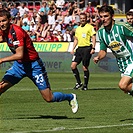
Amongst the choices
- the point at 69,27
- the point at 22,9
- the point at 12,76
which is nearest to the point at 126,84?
the point at 12,76

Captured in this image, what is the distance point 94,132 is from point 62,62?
1914 centimetres

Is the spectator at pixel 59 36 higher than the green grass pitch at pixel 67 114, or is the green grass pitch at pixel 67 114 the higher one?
the green grass pitch at pixel 67 114

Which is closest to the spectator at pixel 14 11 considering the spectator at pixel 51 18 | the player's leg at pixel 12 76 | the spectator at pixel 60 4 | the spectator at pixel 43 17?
the spectator at pixel 43 17

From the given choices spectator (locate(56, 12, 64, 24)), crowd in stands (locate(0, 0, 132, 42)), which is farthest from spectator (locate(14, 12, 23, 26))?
spectator (locate(56, 12, 64, 24))

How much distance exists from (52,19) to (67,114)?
21973 mm

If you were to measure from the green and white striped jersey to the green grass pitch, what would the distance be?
3.81 ft

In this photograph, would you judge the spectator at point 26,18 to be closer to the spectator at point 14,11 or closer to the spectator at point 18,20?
the spectator at point 18,20

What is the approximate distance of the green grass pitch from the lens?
10273 mm

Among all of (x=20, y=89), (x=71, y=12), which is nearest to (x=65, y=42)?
(x=71, y=12)

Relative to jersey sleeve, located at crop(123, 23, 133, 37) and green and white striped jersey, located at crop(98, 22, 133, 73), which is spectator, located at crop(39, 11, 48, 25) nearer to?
green and white striped jersey, located at crop(98, 22, 133, 73)

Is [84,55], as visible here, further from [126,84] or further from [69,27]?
[69,27]

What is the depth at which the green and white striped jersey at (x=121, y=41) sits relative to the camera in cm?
1137

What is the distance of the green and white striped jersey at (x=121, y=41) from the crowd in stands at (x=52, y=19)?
66.7 ft

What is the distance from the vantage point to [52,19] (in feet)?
112
